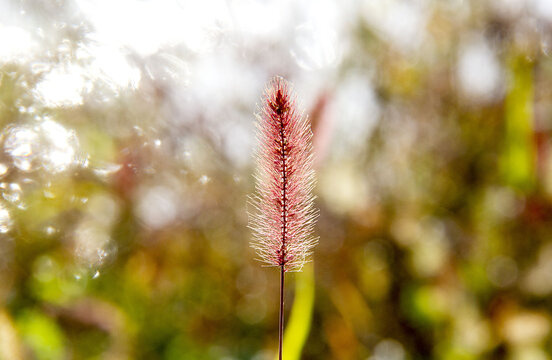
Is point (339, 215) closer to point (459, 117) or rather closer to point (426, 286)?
point (426, 286)

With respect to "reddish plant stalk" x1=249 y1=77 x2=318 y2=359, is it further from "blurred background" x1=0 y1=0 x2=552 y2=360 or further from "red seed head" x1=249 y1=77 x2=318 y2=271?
"blurred background" x1=0 y1=0 x2=552 y2=360

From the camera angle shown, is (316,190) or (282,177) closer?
(282,177)

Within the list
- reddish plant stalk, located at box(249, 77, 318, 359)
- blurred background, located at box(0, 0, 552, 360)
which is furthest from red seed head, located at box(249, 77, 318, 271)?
blurred background, located at box(0, 0, 552, 360)

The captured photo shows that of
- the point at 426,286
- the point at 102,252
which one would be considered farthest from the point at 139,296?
the point at 426,286

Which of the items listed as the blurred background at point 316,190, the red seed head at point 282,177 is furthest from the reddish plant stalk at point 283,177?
→ the blurred background at point 316,190

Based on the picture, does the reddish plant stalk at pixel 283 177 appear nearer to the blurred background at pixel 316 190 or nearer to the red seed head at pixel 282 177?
the red seed head at pixel 282 177

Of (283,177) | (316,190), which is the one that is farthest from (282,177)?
(316,190)

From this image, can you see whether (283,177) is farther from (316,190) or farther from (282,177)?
(316,190)

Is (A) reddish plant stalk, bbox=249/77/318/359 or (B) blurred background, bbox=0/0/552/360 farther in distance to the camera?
(B) blurred background, bbox=0/0/552/360
